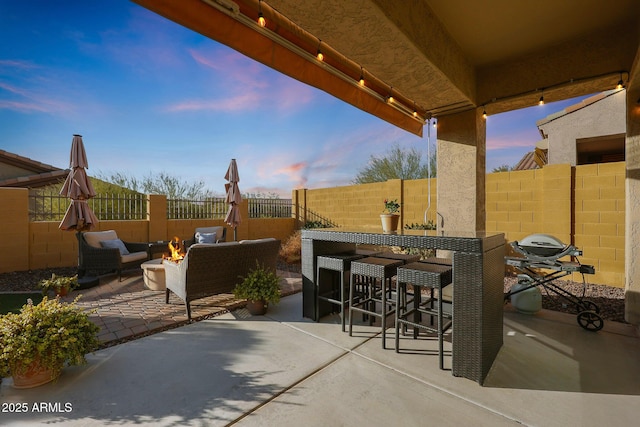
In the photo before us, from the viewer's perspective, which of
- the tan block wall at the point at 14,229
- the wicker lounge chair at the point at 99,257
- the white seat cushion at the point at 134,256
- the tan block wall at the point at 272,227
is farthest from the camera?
the tan block wall at the point at 272,227

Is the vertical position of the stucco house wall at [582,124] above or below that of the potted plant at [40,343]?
above

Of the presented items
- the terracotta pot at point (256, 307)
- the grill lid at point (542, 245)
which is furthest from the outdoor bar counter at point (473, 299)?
the terracotta pot at point (256, 307)

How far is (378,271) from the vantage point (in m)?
2.62

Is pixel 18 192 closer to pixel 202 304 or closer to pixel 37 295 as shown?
pixel 37 295

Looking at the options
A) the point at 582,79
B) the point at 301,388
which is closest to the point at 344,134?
the point at 582,79

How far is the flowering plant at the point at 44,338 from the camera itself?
5.86 ft

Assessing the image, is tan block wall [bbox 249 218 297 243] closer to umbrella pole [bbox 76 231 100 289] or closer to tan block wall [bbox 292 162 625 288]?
umbrella pole [bbox 76 231 100 289]

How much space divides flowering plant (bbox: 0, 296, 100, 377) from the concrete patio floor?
0.71 ft

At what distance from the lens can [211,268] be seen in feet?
10.9

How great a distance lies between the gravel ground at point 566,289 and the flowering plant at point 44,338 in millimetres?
3772

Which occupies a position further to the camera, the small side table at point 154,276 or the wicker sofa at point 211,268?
the small side table at point 154,276

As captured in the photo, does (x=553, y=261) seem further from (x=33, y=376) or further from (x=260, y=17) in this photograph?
(x=33, y=376)

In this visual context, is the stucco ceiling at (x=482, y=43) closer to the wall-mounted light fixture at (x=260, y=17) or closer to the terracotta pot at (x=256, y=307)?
the wall-mounted light fixture at (x=260, y=17)

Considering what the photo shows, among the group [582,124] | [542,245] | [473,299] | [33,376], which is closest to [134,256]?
[33,376]
